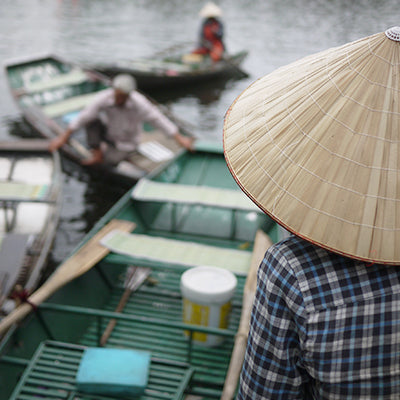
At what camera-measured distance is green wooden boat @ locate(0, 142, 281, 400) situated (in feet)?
8.14

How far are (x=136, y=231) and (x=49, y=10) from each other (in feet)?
57.4

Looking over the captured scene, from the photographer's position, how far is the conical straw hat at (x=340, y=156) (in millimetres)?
1102

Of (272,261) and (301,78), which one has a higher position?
(301,78)

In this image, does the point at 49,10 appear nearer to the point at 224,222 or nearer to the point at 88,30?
the point at 88,30

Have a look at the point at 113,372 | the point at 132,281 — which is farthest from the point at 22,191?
the point at 113,372

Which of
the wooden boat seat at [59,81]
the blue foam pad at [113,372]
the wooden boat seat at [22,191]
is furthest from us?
the wooden boat seat at [59,81]

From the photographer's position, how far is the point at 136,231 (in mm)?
4293

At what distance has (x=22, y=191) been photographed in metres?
4.39

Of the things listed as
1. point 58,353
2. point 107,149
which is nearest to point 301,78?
point 58,353

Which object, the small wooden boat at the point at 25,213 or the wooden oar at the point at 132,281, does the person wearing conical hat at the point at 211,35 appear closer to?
the small wooden boat at the point at 25,213

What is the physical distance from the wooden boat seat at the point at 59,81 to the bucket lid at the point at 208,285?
6.12 m

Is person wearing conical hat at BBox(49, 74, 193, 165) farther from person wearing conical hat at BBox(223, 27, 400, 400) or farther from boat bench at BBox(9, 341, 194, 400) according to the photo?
person wearing conical hat at BBox(223, 27, 400, 400)

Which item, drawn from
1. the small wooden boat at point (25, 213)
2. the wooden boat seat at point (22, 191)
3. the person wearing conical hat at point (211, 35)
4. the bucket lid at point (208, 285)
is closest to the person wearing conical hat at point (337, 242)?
the bucket lid at point (208, 285)

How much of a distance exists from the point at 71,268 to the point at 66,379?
3.27 ft
